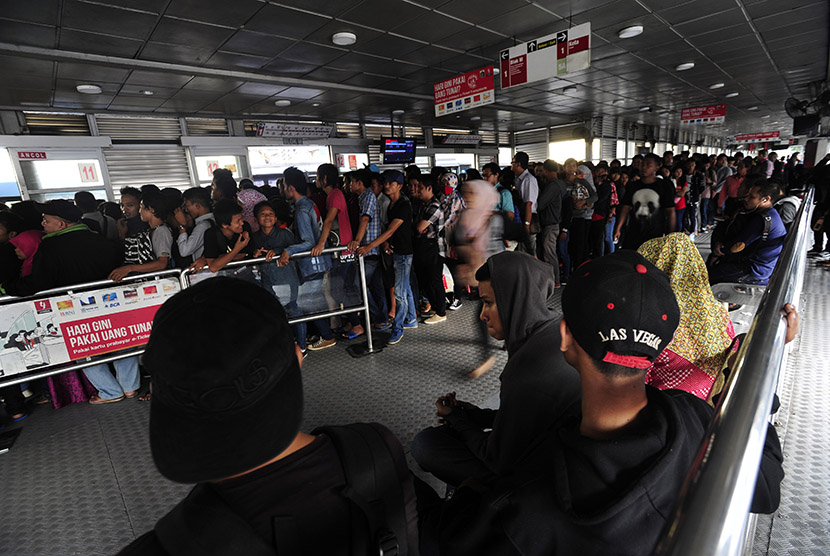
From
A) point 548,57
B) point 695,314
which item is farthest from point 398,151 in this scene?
point 695,314

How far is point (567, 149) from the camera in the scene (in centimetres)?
1703

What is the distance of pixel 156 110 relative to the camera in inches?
350

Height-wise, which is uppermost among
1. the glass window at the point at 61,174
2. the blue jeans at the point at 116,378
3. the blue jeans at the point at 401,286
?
the glass window at the point at 61,174

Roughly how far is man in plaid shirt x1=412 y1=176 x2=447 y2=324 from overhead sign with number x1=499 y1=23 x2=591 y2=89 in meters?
2.77

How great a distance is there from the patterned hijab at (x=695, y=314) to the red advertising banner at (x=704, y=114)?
14.6 meters

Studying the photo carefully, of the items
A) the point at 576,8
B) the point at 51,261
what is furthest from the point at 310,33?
the point at 51,261

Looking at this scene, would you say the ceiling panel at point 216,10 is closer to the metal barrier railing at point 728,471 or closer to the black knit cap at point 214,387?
the black knit cap at point 214,387

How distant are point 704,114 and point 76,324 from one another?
1664 cm

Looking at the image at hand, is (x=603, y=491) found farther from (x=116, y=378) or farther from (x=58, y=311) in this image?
(x=116, y=378)

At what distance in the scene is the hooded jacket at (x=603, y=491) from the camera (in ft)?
2.39

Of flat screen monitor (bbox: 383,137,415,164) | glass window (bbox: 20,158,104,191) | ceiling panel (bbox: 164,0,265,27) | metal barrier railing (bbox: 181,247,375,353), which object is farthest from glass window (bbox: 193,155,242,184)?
metal barrier railing (bbox: 181,247,375,353)

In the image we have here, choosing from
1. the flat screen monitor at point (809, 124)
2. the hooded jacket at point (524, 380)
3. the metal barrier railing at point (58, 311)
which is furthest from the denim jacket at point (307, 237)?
the flat screen monitor at point (809, 124)

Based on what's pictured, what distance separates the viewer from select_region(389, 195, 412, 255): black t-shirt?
4.08 m

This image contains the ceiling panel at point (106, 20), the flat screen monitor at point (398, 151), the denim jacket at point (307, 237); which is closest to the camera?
the denim jacket at point (307, 237)
